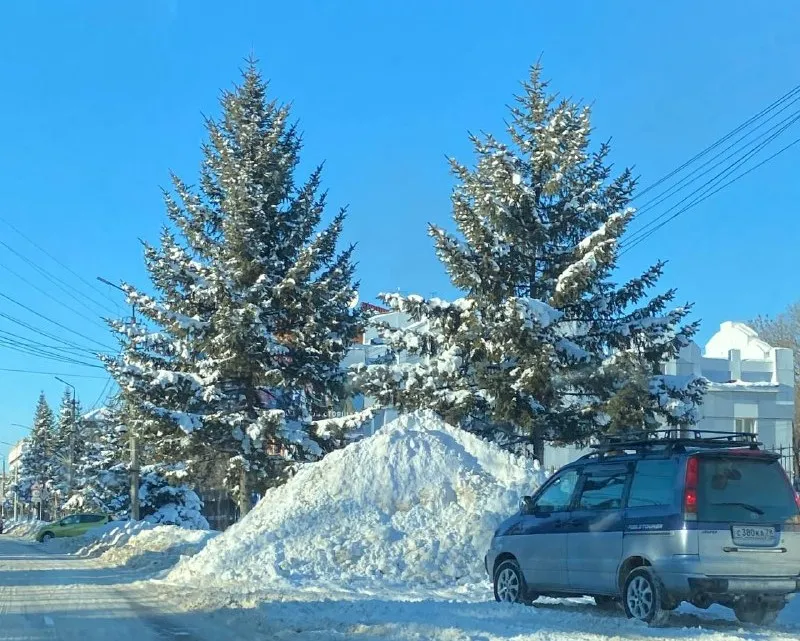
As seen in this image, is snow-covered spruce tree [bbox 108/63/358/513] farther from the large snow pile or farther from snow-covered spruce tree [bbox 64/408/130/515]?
snow-covered spruce tree [bbox 64/408/130/515]

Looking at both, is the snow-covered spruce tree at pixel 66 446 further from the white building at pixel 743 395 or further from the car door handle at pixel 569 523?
the car door handle at pixel 569 523

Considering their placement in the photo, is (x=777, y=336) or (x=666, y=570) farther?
(x=777, y=336)

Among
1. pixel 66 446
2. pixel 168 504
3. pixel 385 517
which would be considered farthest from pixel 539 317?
pixel 66 446

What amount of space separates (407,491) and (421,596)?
4956mm

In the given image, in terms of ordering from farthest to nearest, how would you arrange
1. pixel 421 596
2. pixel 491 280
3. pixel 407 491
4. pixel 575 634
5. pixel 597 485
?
1. pixel 491 280
2. pixel 407 491
3. pixel 421 596
4. pixel 597 485
5. pixel 575 634

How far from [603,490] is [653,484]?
86 cm

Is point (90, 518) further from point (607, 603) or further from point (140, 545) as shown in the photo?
point (607, 603)

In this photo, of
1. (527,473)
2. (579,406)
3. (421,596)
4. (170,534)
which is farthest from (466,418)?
(421,596)

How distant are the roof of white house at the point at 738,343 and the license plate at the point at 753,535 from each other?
3958 centimetres

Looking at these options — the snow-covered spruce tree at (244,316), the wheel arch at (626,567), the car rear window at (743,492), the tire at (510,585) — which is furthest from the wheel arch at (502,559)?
the snow-covered spruce tree at (244,316)

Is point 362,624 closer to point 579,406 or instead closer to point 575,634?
point 575,634

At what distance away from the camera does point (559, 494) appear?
12.1m

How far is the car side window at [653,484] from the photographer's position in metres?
10.3

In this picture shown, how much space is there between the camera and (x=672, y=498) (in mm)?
10203
